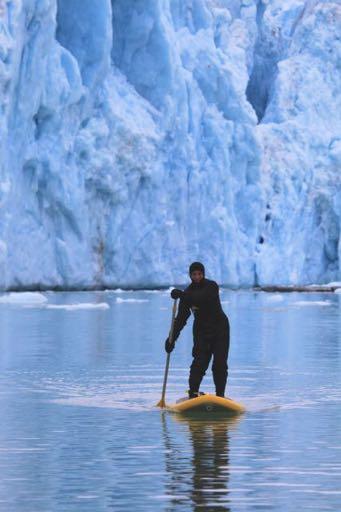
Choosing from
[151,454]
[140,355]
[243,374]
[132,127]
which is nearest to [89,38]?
[132,127]

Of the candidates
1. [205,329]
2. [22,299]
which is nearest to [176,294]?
[205,329]

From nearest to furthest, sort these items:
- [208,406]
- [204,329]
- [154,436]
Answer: [154,436] → [208,406] → [204,329]

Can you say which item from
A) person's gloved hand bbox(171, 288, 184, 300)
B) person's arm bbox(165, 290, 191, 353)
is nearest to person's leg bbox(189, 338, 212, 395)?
person's arm bbox(165, 290, 191, 353)

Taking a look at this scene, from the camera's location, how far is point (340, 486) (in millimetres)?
6051

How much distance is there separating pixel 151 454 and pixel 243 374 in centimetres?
644

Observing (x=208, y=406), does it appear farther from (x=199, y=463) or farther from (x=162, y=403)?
(x=199, y=463)

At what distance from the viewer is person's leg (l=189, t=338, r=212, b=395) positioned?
9.53 m

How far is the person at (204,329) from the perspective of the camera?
953cm

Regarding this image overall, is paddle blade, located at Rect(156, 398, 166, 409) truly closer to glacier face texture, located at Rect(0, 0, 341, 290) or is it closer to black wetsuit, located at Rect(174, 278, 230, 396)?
black wetsuit, located at Rect(174, 278, 230, 396)

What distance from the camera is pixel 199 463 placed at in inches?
263

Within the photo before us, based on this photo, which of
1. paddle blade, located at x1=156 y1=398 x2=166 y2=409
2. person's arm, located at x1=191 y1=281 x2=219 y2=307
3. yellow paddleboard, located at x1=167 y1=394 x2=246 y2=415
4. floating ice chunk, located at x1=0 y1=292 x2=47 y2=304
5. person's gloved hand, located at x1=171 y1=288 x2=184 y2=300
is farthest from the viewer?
floating ice chunk, located at x1=0 y1=292 x2=47 y2=304

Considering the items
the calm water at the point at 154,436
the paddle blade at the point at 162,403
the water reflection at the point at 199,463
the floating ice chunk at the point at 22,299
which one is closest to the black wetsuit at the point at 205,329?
the paddle blade at the point at 162,403

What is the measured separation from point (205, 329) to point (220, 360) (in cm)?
26

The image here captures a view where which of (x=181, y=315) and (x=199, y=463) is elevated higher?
(x=181, y=315)
